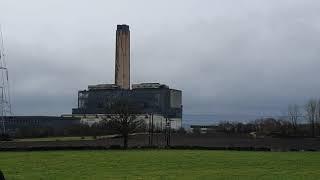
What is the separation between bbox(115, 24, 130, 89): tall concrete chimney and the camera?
176 metres

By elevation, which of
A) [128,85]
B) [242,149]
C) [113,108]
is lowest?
[242,149]

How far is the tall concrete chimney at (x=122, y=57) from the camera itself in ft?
579

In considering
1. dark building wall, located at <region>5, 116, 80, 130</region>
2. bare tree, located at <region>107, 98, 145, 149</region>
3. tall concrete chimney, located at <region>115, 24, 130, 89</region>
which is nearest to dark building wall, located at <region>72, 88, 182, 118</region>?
tall concrete chimney, located at <region>115, 24, 130, 89</region>

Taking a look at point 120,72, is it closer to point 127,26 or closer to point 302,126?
point 127,26

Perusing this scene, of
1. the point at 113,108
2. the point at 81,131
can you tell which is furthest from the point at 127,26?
the point at 113,108

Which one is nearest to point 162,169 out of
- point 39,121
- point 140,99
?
point 39,121

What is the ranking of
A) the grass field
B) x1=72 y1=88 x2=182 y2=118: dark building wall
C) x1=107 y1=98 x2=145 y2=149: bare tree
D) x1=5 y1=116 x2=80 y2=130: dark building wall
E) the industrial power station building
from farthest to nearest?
x1=72 y1=88 x2=182 y2=118: dark building wall → the industrial power station building → x1=5 y1=116 x2=80 y2=130: dark building wall → x1=107 y1=98 x2=145 y2=149: bare tree → the grass field

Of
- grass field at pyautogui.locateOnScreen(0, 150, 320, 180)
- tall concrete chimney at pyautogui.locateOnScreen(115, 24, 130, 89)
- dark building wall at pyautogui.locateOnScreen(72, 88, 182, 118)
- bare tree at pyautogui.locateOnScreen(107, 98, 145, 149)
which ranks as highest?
tall concrete chimney at pyautogui.locateOnScreen(115, 24, 130, 89)

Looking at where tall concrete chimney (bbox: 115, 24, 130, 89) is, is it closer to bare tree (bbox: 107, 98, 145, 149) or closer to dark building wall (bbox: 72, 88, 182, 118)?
dark building wall (bbox: 72, 88, 182, 118)

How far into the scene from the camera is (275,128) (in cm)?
14725

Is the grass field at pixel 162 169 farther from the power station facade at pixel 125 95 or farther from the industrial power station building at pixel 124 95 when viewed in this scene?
the power station facade at pixel 125 95

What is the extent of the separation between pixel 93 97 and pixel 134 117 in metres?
76.2

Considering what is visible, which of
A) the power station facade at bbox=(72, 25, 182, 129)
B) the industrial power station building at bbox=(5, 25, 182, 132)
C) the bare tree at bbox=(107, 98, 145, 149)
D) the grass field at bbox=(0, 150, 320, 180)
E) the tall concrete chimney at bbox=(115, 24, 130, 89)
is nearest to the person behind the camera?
the grass field at bbox=(0, 150, 320, 180)

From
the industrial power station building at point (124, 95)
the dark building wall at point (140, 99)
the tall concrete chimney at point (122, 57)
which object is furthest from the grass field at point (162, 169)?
the tall concrete chimney at point (122, 57)
